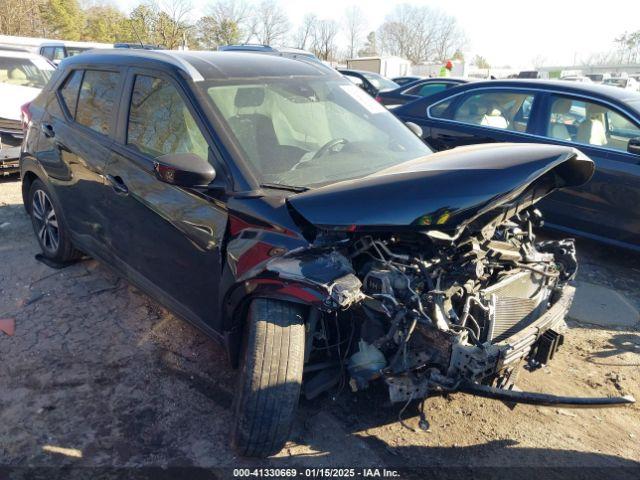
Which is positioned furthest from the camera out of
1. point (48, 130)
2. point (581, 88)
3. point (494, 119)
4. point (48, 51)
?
point (48, 51)

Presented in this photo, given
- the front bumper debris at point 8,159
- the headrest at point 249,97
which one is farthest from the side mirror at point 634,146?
the front bumper debris at point 8,159

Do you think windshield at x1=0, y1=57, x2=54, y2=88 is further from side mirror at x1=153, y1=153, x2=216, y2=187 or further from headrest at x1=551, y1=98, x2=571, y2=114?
headrest at x1=551, y1=98, x2=571, y2=114

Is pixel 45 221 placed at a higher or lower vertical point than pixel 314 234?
lower

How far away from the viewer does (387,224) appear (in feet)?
7.64

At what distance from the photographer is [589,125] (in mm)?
5180

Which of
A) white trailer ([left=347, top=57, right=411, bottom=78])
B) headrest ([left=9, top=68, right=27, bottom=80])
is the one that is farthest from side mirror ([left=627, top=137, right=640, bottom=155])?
white trailer ([left=347, top=57, right=411, bottom=78])

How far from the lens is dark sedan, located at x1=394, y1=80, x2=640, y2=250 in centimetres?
476

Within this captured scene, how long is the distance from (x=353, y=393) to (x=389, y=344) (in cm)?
69

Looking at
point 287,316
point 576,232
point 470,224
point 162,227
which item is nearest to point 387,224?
point 470,224

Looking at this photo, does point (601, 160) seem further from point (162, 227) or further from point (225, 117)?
point (162, 227)

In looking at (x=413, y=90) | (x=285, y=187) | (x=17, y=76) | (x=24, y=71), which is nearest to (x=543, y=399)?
(x=285, y=187)

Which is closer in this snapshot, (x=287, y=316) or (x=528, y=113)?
(x=287, y=316)

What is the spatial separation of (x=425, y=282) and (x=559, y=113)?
386 centimetres

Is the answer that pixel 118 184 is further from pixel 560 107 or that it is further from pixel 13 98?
pixel 13 98
